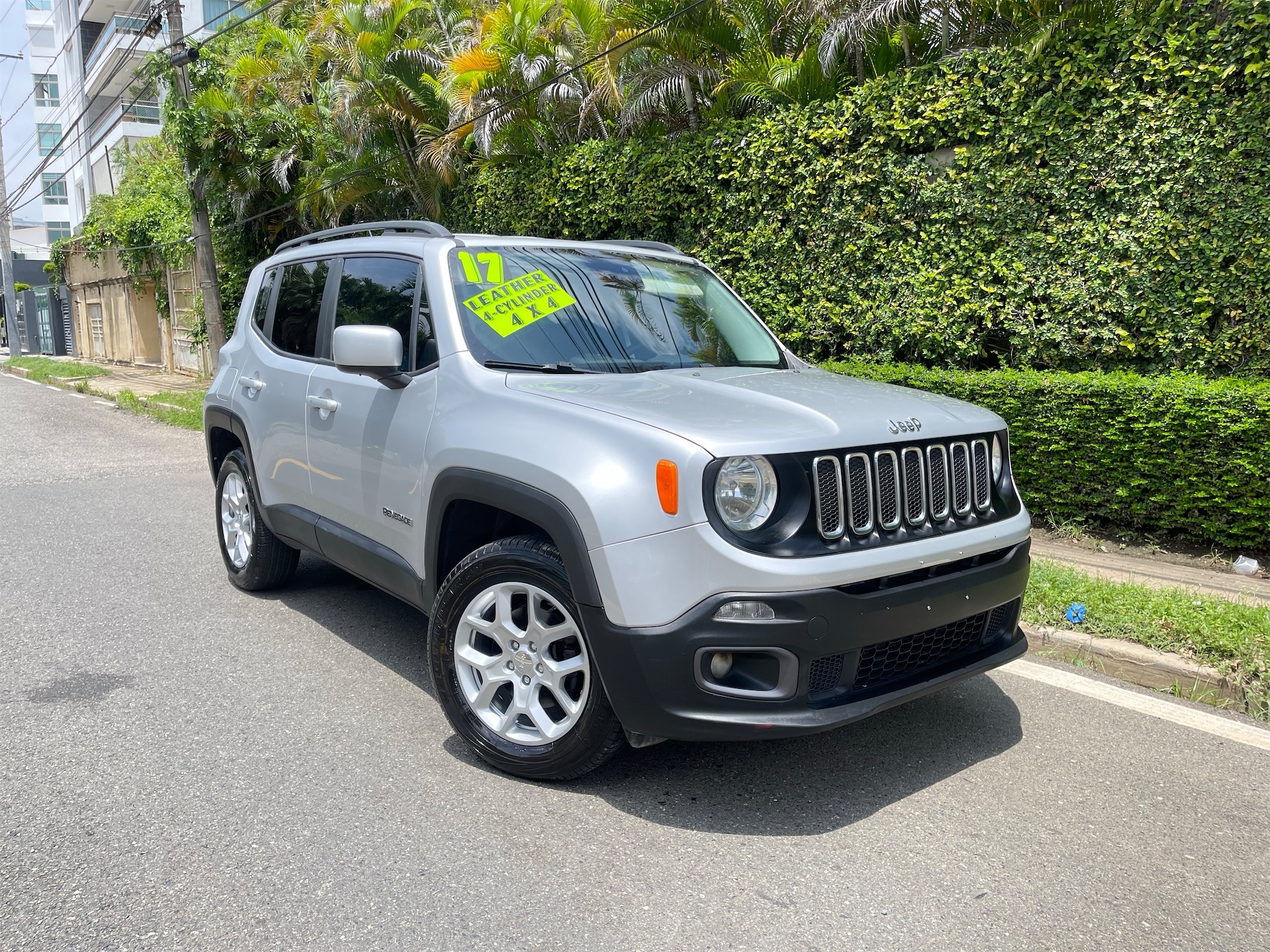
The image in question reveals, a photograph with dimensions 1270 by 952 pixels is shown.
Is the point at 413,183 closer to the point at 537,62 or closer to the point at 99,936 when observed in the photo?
the point at 537,62

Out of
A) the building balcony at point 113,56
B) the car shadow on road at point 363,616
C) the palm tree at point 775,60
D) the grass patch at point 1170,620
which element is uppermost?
the building balcony at point 113,56

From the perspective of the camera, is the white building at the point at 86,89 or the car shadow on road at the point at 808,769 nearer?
the car shadow on road at the point at 808,769

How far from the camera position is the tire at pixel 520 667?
3.28 meters

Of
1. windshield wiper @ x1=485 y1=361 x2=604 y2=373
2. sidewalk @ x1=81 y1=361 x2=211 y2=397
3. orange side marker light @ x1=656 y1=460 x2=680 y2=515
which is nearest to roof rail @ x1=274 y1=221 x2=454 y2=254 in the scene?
windshield wiper @ x1=485 y1=361 x2=604 y2=373

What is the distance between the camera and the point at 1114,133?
737 centimetres

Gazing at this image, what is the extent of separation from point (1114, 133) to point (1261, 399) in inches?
95.8

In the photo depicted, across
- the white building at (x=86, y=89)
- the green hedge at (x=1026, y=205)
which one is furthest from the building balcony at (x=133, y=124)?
the green hedge at (x=1026, y=205)

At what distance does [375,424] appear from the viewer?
13.7ft

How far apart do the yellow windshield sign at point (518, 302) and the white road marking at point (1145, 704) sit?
2.61 meters

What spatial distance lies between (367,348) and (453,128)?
40.0 feet

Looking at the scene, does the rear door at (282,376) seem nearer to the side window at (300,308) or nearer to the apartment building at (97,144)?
the side window at (300,308)

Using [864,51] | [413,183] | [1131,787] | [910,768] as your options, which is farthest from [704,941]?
[413,183]

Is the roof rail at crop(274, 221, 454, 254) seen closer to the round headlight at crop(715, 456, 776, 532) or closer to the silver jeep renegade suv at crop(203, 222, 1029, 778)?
the silver jeep renegade suv at crop(203, 222, 1029, 778)

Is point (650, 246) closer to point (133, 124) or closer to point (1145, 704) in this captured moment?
point (1145, 704)
